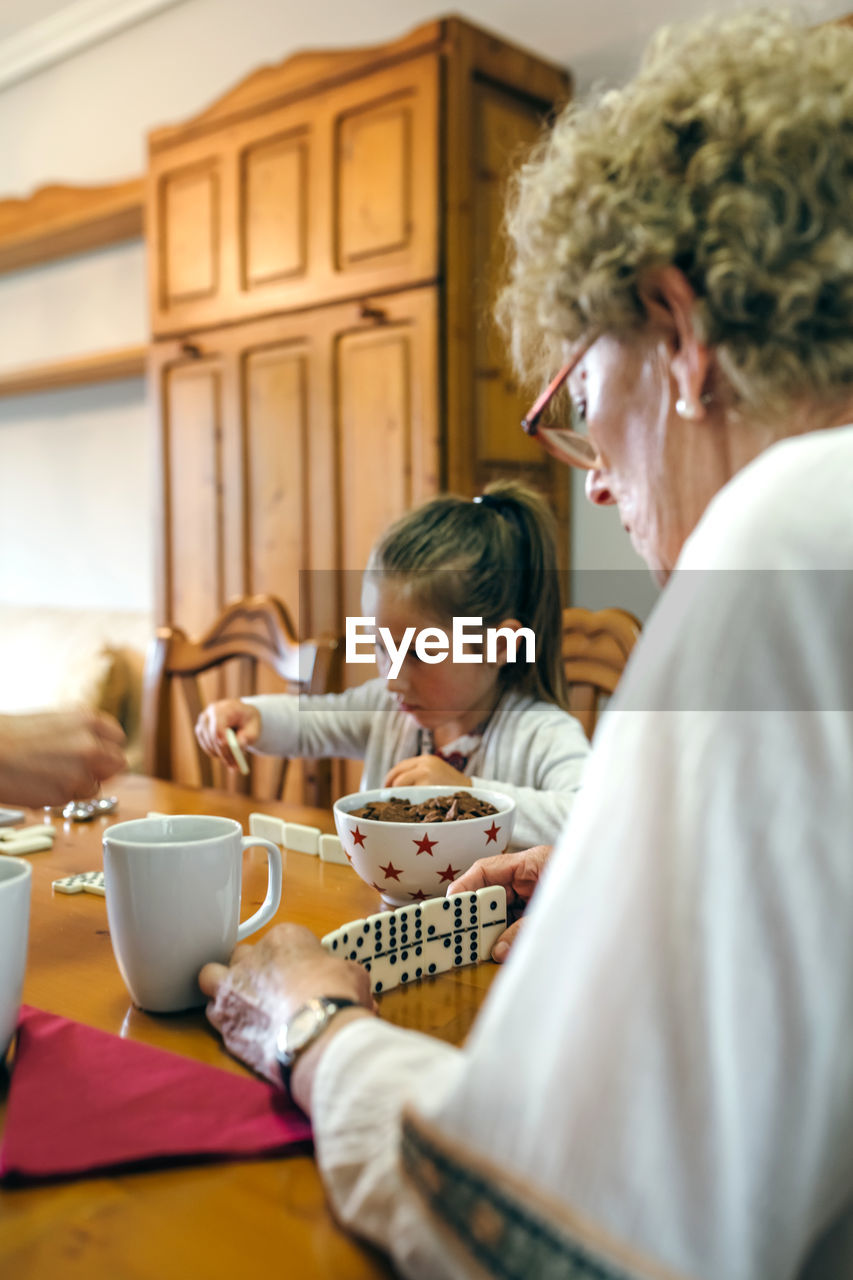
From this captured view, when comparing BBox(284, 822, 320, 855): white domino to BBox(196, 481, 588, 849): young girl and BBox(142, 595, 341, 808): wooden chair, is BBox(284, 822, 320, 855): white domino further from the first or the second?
BBox(142, 595, 341, 808): wooden chair

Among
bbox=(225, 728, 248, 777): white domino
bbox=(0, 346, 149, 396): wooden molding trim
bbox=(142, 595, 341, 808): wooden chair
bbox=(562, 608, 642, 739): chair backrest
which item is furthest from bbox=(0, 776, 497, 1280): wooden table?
bbox=(0, 346, 149, 396): wooden molding trim

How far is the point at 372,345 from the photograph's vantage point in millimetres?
2482

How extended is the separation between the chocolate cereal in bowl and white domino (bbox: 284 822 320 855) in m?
0.18

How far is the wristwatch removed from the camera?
547 mm

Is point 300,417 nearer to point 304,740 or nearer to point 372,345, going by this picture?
point 372,345

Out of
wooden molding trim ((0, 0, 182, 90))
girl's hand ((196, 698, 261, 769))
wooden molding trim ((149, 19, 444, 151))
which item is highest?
wooden molding trim ((0, 0, 182, 90))

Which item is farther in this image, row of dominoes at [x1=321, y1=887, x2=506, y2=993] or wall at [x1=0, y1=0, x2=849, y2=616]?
wall at [x1=0, y1=0, x2=849, y2=616]

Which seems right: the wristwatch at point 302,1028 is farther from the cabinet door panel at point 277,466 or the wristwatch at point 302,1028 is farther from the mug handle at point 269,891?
the cabinet door panel at point 277,466

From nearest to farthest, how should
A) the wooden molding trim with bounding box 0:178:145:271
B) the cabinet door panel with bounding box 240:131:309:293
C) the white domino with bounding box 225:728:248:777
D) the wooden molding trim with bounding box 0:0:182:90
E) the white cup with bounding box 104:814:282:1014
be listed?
the white cup with bounding box 104:814:282:1014 → the white domino with bounding box 225:728:248:777 → the cabinet door panel with bounding box 240:131:309:293 → the wooden molding trim with bounding box 0:178:145:271 → the wooden molding trim with bounding box 0:0:182:90

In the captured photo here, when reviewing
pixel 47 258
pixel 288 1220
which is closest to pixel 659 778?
pixel 288 1220

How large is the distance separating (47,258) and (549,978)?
422cm

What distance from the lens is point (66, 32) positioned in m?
3.84

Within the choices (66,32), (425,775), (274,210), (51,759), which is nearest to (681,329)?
(51,759)

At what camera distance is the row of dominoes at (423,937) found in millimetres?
709
